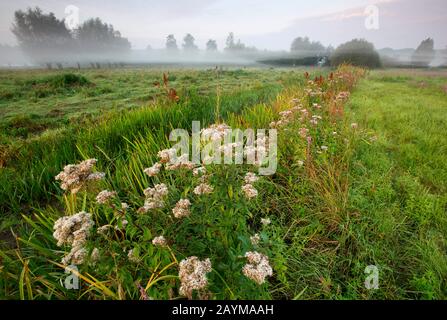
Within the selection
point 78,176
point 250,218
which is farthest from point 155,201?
point 250,218

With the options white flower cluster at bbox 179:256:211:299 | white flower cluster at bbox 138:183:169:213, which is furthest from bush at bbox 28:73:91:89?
white flower cluster at bbox 179:256:211:299

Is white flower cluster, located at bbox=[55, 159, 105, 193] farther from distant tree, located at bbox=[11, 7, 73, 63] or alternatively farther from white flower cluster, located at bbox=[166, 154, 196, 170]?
distant tree, located at bbox=[11, 7, 73, 63]

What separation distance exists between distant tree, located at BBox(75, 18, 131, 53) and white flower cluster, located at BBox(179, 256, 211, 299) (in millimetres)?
73500

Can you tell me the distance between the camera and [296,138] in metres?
3.69

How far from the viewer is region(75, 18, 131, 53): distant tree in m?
61.9

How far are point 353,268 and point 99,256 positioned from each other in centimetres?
208

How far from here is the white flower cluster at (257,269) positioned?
127cm

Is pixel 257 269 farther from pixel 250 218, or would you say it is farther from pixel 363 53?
pixel 363 53

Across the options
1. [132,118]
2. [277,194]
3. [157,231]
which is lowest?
[277,194]

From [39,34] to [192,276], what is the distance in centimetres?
6447

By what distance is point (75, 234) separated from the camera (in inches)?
55.4

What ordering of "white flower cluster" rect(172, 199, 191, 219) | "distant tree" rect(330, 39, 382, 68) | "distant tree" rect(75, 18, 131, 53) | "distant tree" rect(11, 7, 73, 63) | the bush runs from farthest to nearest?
"distant tree" rect(75, 18, 131, 53)
"distant tree" rect(11, 7, 73, 63)
"distant tree" rect(330, 39, 382, 68)
the bush
"white flower cluster" rect(172, 199, 191, 219)
